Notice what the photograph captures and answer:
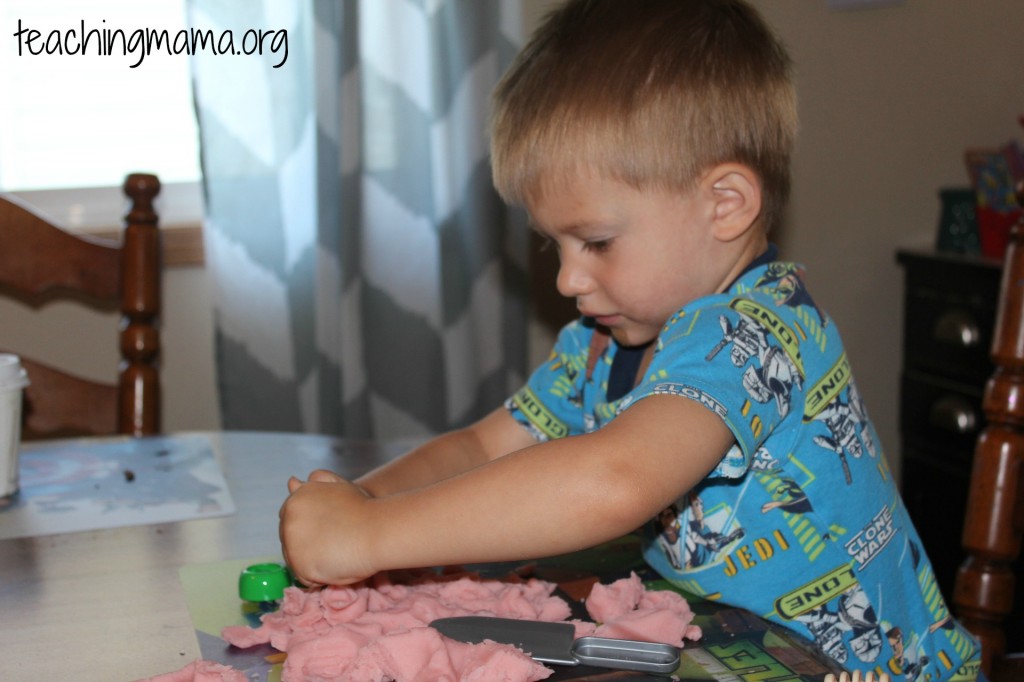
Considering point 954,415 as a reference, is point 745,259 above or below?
above

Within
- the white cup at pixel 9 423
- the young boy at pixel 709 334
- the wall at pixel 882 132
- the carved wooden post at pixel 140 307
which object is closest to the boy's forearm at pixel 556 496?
the young boy at pixel 709 334

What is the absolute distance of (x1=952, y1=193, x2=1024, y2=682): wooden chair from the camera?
92 centimetres

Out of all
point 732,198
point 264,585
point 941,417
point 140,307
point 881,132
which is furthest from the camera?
point 881,132

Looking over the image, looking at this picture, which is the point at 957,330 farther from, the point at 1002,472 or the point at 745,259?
the point at 745,259

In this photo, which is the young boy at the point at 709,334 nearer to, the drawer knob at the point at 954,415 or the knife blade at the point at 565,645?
the knife blade at the point at 565,645

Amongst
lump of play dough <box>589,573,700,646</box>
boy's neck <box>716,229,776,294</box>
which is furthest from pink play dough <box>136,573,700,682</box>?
boy's neck <box>716,229,776,294</box>

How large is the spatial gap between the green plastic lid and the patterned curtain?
1.32m

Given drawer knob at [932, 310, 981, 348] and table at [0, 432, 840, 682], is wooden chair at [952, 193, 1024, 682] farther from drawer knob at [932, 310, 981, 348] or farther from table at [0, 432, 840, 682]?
drawer knob at [932, 310, 981, 348]

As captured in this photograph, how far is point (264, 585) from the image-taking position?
2.42ft

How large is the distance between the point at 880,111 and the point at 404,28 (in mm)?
1057

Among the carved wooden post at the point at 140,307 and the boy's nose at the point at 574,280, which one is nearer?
the boy's nose at the point at 574,280

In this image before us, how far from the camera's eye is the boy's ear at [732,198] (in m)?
0.83

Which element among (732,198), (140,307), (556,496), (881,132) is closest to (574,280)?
(732,198)

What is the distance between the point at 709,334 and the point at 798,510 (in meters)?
0.17
